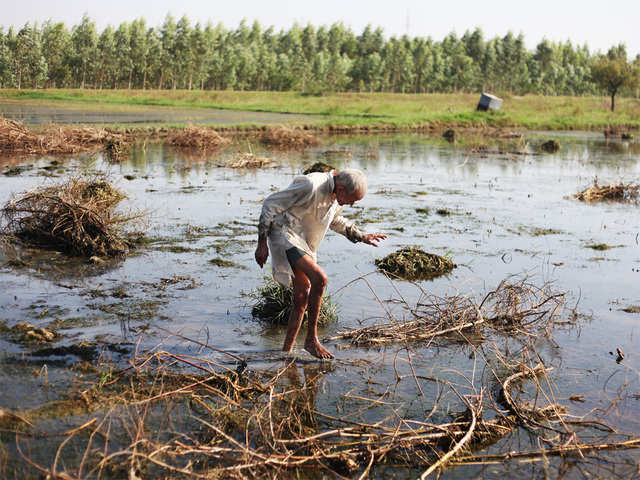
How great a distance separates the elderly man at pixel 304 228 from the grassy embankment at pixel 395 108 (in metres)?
33.1

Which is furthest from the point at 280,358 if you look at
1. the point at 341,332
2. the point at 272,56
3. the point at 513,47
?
the point at 513,47

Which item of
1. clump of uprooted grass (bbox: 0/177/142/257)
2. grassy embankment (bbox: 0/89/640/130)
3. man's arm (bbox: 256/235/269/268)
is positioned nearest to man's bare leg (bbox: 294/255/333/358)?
man's arm (bbox: 256/235/269/268)

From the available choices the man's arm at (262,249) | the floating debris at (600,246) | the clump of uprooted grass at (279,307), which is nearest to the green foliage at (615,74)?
the floating debris at (600,246)

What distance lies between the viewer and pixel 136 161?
20.9 m

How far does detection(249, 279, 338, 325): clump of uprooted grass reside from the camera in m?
6.67

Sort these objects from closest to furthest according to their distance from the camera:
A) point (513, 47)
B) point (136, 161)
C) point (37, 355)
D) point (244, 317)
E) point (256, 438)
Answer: point (256, 438) → point (37, 355) → point (244, 317) → point (136, 161) → point (513, 47)

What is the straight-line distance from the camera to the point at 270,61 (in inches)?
3900

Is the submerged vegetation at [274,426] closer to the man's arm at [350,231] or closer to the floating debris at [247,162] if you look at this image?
the man's arm at [350,231]

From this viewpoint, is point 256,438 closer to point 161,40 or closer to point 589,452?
point 589,452

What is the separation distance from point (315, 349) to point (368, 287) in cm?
284

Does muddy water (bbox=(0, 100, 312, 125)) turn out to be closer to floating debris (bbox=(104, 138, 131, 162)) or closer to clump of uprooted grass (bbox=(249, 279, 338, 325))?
floating debris (bbox=(104, 138, 131, 162))

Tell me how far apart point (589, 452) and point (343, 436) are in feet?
5.63

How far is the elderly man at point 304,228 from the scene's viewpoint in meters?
5.24

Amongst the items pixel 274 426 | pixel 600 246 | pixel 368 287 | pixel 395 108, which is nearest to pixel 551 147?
pixel 600 246
